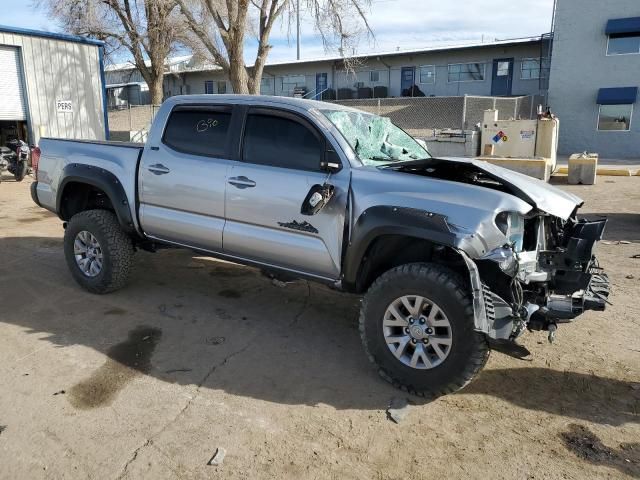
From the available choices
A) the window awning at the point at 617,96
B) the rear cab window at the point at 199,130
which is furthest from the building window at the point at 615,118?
the rear cab window at the point at 199,130

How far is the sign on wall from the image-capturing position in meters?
16.1

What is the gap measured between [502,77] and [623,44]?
7609mm

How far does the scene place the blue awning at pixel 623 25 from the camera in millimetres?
20984

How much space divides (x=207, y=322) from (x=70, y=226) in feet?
6.18

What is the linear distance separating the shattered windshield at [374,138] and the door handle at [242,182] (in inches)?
31.4

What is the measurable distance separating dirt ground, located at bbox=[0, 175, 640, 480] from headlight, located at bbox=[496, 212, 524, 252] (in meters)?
1.01

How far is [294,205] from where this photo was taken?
389cm

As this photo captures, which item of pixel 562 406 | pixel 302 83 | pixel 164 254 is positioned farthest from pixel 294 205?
pixel 302 83

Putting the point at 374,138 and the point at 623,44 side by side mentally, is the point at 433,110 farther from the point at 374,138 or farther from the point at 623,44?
the point at 374,138

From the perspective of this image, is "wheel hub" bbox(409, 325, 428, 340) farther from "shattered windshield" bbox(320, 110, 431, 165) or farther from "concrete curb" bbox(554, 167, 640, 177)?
"concrete curb" bbox(554, 167, 640, 177)

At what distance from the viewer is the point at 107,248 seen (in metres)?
4.99

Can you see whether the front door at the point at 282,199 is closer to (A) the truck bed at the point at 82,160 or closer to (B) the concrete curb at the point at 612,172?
(A) the truck bed at the point at 82,160

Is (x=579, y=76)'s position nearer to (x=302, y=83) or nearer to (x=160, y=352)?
(x=302, y=83)

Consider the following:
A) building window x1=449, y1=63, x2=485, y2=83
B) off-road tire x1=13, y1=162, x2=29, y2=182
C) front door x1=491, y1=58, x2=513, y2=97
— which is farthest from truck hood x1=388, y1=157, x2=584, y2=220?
building window x1=449, y1=63, x2=485, y2=83
